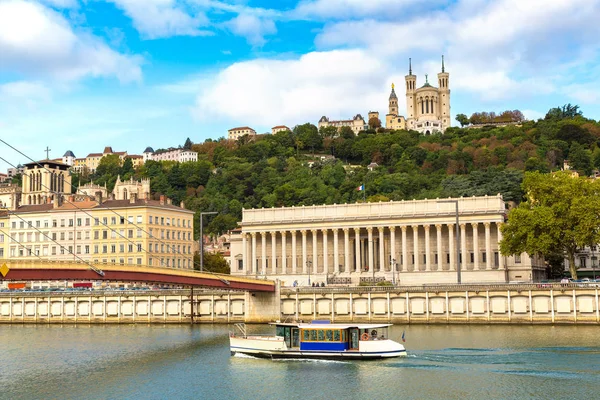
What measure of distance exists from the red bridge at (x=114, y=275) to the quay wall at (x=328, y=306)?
160 inches

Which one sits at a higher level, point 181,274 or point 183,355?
point 181,274

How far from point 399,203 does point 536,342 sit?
6061 cm

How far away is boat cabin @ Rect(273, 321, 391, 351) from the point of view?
5822cm

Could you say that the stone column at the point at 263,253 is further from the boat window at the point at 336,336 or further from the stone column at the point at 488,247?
the boat window at the point at 336,336

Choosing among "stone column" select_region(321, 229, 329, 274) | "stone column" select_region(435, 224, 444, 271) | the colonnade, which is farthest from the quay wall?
"stone column" select_region(321, 229, 329, 274)

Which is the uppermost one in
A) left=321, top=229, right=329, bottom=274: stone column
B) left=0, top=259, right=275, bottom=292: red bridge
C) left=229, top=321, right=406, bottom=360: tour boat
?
left=321, top=229, right=329, bottom=274: stone column

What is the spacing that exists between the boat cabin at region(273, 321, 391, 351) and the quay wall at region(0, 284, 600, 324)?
927 inches

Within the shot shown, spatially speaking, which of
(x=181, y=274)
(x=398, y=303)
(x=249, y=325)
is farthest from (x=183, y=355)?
(x=398, y=303)

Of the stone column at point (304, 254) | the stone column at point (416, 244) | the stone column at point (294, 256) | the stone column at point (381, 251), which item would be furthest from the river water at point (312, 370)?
the stone column at point (294, 256)

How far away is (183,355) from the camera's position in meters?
61.1

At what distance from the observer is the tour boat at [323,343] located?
188 feet

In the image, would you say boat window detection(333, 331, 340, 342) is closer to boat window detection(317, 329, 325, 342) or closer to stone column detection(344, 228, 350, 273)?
boat window detection(317, 329, 325, 342)

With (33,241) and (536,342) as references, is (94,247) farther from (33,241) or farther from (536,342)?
(536,342)

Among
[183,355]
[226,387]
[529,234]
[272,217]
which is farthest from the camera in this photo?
[272,217]
